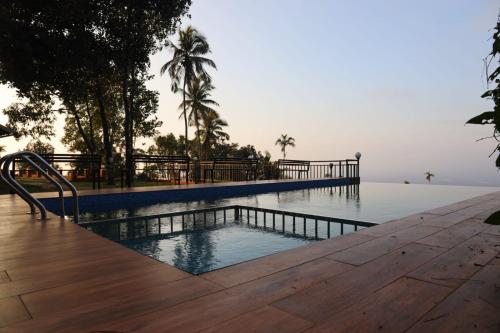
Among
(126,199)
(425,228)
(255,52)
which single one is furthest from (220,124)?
(425,228)

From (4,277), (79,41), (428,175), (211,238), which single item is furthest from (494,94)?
(428,175)

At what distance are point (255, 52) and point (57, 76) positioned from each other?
7512mm

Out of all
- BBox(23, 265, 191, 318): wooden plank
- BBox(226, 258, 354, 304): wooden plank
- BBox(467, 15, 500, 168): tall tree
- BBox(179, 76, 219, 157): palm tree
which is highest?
BBox(179, 76, 219, 157): palm tree

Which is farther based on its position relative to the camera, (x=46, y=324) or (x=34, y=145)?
(x=34, y=145)

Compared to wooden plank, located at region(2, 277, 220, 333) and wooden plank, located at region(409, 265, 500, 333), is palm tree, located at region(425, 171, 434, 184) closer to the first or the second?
wooden plank, located at region(409, 265, 500, 333)

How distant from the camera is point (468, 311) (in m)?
1.32

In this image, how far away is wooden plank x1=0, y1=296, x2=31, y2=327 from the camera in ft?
4.12

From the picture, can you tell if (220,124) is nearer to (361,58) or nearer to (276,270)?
(361,58)

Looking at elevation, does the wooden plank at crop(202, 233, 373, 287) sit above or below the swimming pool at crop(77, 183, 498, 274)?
above

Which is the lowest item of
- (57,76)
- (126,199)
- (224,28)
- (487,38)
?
(126,199)

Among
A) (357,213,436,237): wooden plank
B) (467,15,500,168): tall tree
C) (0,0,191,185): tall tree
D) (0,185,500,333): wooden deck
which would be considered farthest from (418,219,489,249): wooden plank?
(0,0,191,185): tall tree

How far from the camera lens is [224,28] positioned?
1174cm

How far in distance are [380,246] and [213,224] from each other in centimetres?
303

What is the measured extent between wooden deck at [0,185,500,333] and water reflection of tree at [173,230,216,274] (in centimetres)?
95
